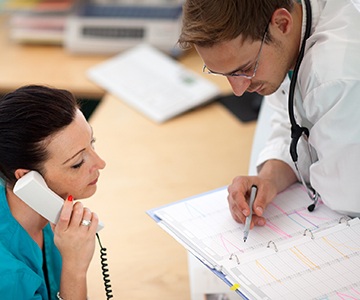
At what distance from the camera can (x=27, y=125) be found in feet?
4.42

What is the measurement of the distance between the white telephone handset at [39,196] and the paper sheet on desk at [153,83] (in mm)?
937

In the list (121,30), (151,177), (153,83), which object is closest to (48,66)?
(121,30)

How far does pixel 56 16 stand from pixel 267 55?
5.17 feet

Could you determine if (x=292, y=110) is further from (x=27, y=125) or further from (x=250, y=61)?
(x=27, y=125)

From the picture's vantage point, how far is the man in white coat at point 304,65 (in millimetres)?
1401

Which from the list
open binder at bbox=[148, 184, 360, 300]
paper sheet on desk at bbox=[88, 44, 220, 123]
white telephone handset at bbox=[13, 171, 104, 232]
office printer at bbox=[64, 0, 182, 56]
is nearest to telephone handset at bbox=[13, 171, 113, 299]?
white telephone handset at bbox=[13, 171, 104, 232]

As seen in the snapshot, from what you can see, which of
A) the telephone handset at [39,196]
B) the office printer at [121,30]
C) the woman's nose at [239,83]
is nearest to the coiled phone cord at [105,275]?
the telephone handset at [39,196]

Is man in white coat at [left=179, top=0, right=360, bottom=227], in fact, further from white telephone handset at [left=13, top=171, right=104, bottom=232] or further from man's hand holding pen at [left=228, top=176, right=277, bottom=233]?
white telephone handset at [left=13, top=171, right=104, bottom=232]

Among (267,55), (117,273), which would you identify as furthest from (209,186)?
(267,55)

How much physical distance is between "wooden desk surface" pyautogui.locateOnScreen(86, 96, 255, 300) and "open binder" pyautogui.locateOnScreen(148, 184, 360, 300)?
0.52 feet

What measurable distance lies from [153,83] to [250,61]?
1.04 meters

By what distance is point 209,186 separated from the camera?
197cm

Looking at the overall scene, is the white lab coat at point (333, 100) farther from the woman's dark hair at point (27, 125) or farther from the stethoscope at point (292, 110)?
the woman's dark hair at point (27, 125)

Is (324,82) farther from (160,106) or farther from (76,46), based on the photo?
(76,46)
